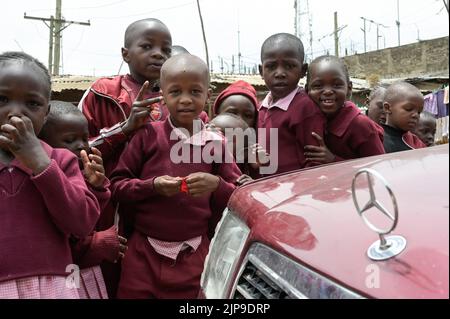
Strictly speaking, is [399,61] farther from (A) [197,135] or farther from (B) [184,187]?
(B) [184,187]

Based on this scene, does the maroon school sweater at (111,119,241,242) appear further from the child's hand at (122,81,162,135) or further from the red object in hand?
the red object in hand

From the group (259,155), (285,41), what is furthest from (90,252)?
(285,41)

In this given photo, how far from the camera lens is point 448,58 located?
37.9 inches

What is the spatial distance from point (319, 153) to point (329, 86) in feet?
1.44

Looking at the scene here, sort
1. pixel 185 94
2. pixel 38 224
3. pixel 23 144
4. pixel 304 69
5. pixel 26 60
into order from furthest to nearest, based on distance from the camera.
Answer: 1. pixel 304 69
2. pixel 185 94
3. pixel 26 60
4. pixel 38 224
5. pixel 23 144

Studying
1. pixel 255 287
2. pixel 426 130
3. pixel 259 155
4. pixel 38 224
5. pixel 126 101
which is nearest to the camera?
pixel 255 287

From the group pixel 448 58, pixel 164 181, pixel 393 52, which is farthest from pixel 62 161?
pixel 393 52

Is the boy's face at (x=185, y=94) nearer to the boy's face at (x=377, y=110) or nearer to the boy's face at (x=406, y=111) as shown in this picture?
the boy's face at (x=406, y=111)

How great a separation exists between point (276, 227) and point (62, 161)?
0.99 meters

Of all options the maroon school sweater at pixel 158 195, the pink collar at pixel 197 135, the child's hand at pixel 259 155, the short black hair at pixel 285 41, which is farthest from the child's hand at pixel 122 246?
the short black hair at pixel 285 41

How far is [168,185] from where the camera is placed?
2.03m

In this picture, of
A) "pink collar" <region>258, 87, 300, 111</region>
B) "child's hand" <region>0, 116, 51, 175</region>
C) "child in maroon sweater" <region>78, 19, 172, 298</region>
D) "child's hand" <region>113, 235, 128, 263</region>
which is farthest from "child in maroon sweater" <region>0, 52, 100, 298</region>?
"pink collar" <region>258, 87, 300, 111</region>

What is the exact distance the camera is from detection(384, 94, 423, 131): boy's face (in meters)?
3.65

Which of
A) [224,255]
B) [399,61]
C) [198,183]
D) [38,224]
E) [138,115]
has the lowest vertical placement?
[224,255]
